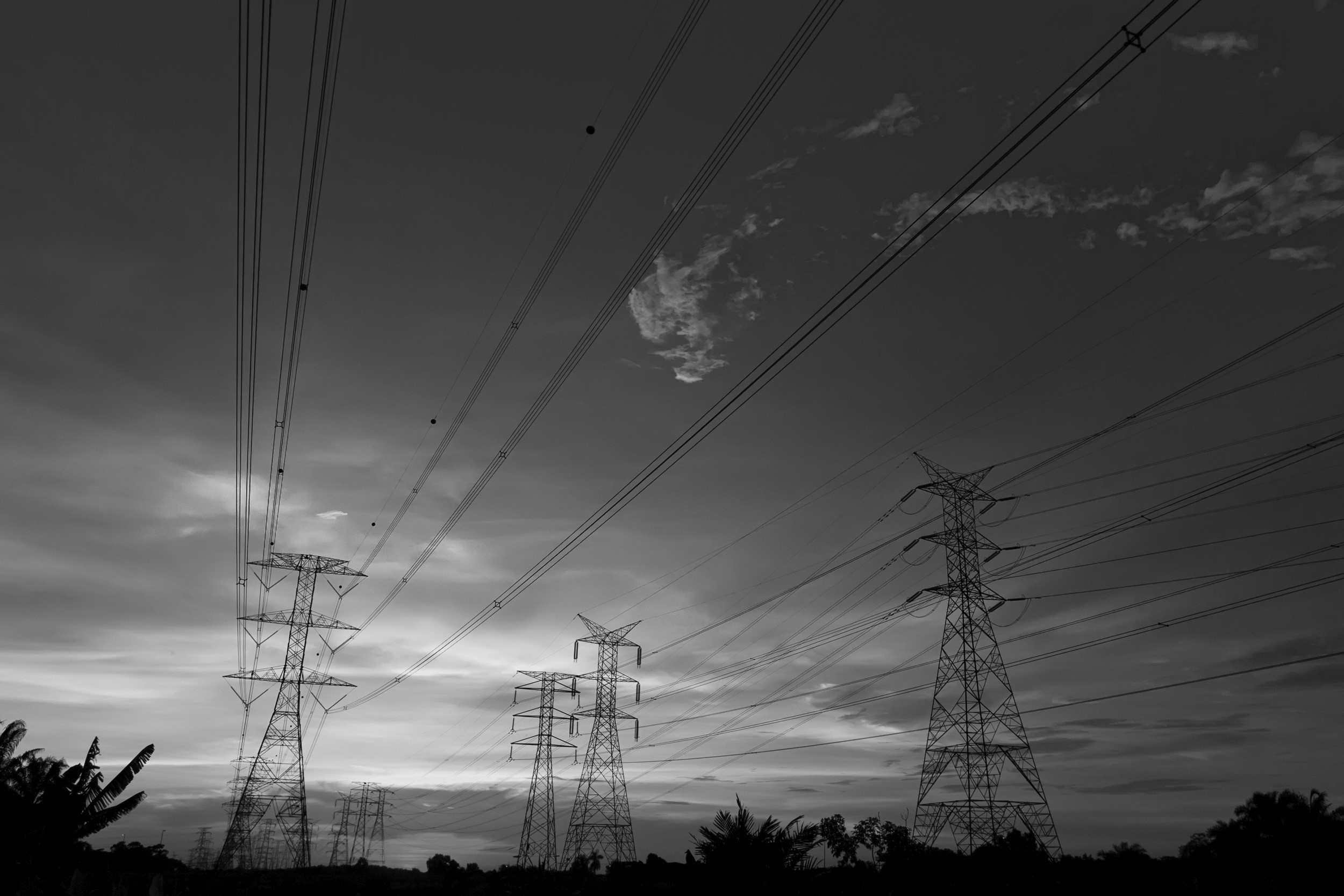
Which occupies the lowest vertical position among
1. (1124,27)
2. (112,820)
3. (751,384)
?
(112,820)

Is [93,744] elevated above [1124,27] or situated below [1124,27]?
below

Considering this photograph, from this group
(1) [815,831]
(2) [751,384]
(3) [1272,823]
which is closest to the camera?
(2) [751,384]

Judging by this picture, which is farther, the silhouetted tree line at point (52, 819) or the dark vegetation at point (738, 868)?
the silhouetted tree line at point (52, 819)

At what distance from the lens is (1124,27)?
34.3 ft

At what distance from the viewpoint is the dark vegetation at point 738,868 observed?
70.3 feet

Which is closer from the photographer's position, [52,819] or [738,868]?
[738,868]

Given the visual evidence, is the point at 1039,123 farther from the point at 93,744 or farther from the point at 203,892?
the point at 203,892

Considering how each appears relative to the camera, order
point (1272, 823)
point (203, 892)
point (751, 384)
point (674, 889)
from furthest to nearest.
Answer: point (1272, 823) < point (203, 892) < point (674, 889) < point (751, 384)

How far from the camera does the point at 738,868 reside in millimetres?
21031

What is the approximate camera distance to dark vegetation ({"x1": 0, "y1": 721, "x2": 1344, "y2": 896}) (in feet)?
70.3

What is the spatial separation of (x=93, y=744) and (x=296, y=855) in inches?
742

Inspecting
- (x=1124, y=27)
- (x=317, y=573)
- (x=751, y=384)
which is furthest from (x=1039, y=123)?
(x=317, y=573)

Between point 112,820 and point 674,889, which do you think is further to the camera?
point 674,889

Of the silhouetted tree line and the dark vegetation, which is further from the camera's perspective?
the silhouetted tree line
